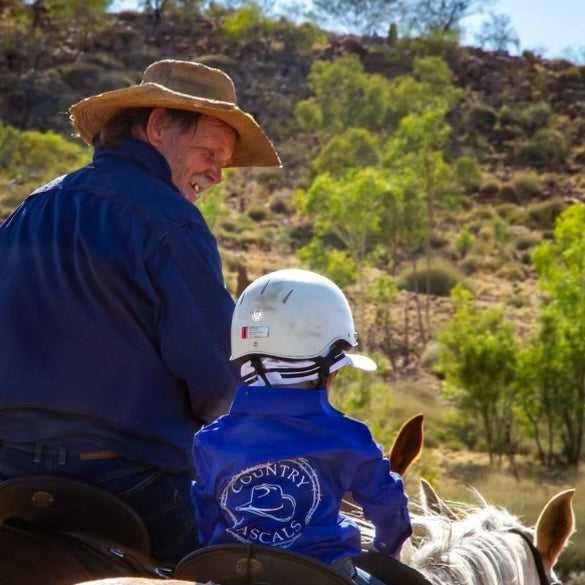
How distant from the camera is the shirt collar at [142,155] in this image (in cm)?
357

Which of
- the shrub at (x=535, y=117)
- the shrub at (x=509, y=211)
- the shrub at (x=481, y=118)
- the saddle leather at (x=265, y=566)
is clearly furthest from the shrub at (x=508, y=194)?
the saddle leather at (x=265, y=566)

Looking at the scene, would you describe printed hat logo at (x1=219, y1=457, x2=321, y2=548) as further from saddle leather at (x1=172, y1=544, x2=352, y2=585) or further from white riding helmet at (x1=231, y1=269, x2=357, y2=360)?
white riding helmet at (x1=231, y1=269, x2=357, y2=360)

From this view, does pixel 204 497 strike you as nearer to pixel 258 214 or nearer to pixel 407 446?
pixel 407 446

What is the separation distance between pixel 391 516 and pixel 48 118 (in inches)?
2532

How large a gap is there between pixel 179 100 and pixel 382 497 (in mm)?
1456

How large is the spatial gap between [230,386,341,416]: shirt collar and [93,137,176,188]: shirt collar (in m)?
1.05

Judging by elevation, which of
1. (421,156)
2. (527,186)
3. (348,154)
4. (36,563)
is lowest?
(527,186)

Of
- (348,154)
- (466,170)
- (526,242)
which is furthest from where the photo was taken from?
(466,170)

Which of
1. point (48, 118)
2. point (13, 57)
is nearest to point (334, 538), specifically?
point (48, 118)

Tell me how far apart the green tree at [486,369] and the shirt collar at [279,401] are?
74.1 feet

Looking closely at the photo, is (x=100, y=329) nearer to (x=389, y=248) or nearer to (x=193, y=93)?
(x=193, y=93)

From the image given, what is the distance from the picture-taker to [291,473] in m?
2.69

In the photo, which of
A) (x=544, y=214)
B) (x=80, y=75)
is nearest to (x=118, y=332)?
(x=544, y=214)

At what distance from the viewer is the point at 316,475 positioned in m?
2.70
